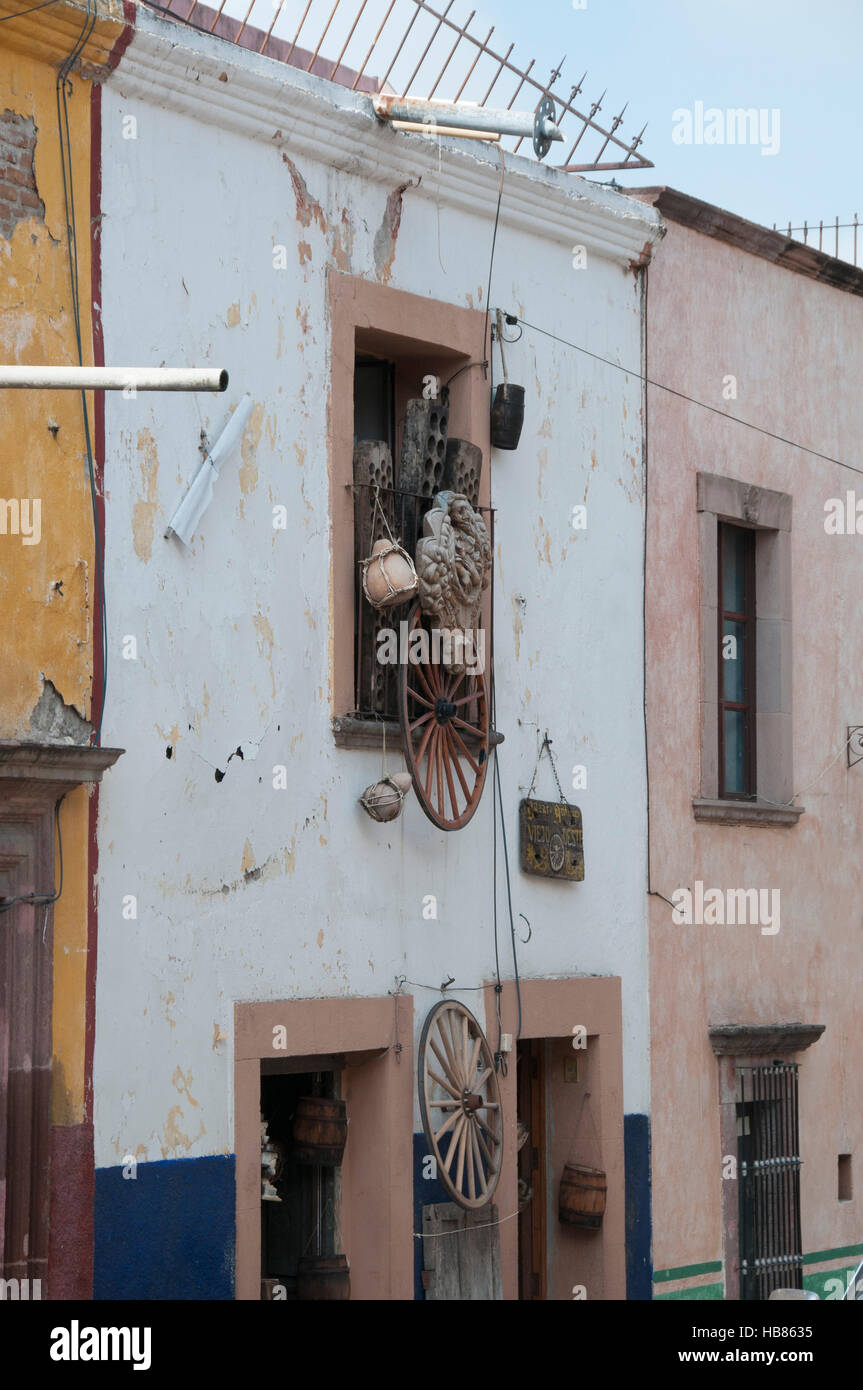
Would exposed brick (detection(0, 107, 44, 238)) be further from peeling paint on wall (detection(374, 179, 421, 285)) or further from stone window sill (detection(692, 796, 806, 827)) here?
stone window sill (detection(692, 796, 806, 827))

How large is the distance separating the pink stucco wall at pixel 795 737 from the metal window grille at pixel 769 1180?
159mm

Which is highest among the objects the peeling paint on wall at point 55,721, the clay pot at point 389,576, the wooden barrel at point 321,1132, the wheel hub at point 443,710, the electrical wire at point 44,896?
the clay pot at point 389,576

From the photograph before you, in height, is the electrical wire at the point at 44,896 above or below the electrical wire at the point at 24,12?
below

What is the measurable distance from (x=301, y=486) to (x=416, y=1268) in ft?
12.5

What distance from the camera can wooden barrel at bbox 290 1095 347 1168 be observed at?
9.87 m

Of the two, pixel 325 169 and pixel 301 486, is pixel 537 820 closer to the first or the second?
pixel 301 486

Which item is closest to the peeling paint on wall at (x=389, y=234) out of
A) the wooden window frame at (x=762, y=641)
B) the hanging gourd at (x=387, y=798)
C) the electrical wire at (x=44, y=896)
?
the hanging gourd at (x=387, y=798)

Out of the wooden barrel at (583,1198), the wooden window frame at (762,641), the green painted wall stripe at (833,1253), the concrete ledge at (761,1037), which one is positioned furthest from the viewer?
the green painted wall stripe at (833,1253)

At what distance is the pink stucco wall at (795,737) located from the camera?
1195cm

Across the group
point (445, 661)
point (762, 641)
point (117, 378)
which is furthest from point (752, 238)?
point (117, 378)

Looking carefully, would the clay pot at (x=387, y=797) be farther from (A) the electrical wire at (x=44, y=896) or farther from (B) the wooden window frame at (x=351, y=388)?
(A) the electrical wire at (x=44, y=896)

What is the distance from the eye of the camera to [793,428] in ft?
43.6

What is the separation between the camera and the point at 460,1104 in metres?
→ 10.2

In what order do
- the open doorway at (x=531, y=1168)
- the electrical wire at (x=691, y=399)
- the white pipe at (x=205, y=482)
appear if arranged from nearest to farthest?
the white pipe at (x=205, y=482) → the open doorway at (x=531, y=1168) → the electrical wire at (x=691, y=399)
